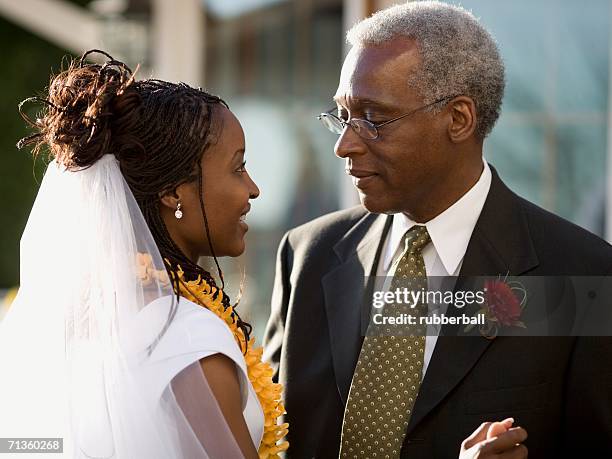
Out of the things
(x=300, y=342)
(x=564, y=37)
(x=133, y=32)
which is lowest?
(x=300, y=342)

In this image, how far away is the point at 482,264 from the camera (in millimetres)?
2934

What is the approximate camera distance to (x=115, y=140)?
8.38 feet

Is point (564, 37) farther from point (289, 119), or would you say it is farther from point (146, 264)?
point (146, 264)

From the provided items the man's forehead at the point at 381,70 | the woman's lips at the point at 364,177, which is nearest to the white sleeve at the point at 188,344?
the woman's lips at the point at 364,177

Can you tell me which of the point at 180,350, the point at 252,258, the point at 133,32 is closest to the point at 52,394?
the point at 180,350

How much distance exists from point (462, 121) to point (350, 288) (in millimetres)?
610

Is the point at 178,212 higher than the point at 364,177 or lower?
lower

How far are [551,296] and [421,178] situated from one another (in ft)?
1.66

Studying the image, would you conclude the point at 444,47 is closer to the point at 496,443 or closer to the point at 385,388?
the point at 385,388

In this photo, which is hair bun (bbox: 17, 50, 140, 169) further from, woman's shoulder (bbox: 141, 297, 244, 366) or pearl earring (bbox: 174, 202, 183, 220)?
woman's shoulder (bbox: 141, 297, 244, 366)

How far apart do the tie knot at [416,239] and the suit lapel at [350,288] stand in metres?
0.13

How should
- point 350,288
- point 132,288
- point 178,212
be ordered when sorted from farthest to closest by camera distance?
point 350,288, point 178,212, point 132,288

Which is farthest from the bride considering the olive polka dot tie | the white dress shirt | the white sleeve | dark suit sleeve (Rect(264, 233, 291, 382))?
the white dress shirt

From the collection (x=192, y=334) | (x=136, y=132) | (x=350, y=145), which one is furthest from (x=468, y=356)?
(x=136, y=132)
